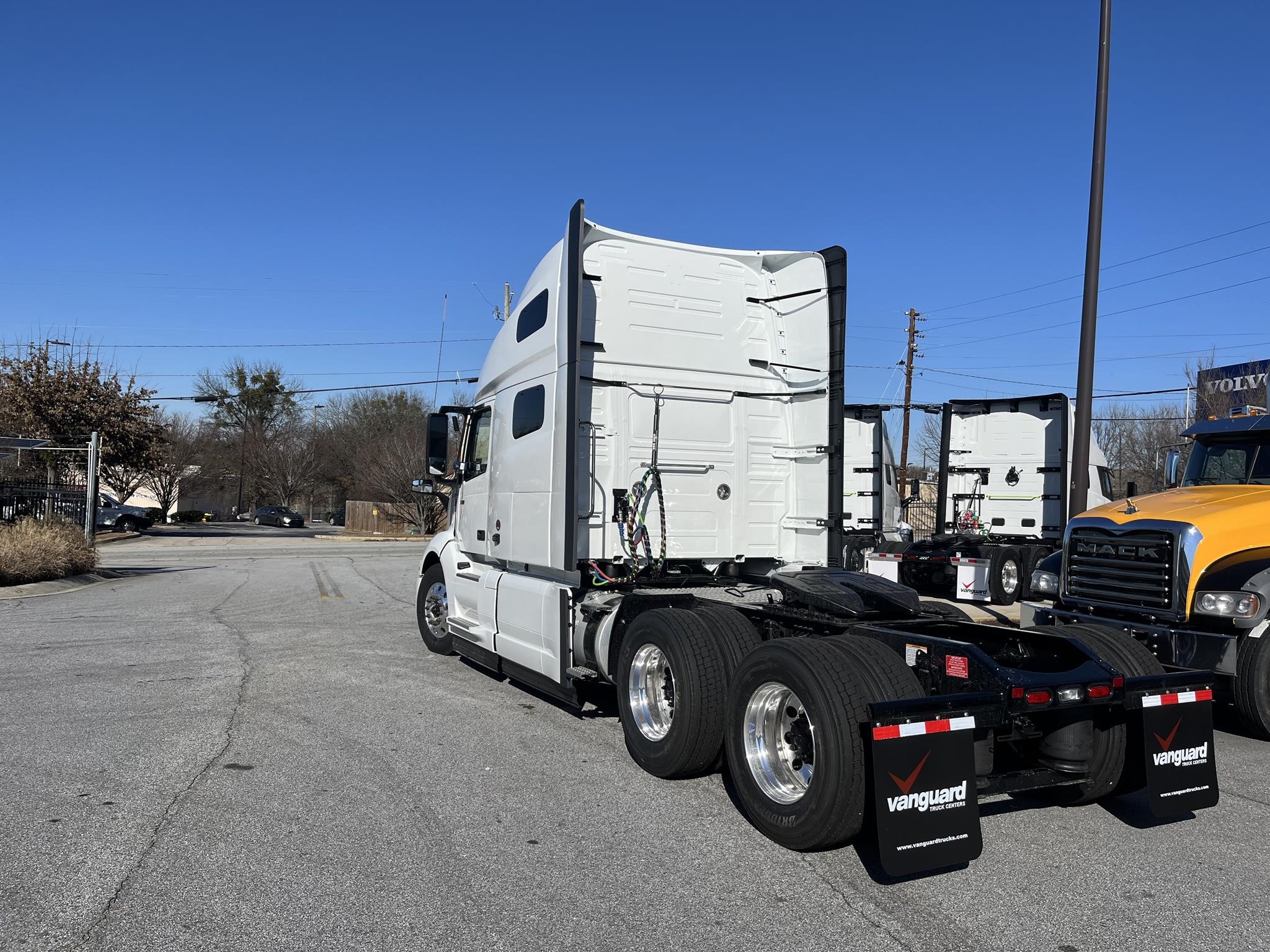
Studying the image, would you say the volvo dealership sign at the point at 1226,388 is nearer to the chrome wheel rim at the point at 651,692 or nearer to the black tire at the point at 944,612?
the black tire at the point at 944,612

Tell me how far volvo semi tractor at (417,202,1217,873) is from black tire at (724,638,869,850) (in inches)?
0.5

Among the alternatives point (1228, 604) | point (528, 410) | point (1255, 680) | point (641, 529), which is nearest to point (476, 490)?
point (528, 410)

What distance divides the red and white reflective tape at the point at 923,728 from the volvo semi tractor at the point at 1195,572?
84.5 inches

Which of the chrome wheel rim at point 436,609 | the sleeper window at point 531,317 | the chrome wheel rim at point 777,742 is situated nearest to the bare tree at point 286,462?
the chrome wheel rim at point 436,609

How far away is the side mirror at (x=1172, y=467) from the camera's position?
9875mm

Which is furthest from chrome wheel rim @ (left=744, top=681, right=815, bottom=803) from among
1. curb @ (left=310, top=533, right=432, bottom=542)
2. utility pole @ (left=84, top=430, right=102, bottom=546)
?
curb @ (left=310, top=533, right=432, bottom=542)

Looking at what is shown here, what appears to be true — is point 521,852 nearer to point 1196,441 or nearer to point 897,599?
point 897,599

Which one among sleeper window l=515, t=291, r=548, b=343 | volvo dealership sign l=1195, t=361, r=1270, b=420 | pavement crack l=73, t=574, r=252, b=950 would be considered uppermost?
volvo dealership sign l=1195, t=361, r=1270, b=420

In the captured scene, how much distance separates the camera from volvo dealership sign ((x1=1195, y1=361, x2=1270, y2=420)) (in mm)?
26094

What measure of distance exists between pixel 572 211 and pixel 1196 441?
6722 millimetres

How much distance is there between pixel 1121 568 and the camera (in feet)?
26.2

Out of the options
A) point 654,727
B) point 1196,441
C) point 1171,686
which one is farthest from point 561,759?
point 1196,441

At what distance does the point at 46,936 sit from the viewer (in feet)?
11.9

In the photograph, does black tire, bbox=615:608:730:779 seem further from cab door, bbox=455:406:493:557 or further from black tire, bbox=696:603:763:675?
cab door, bbox=455:406:493:557
